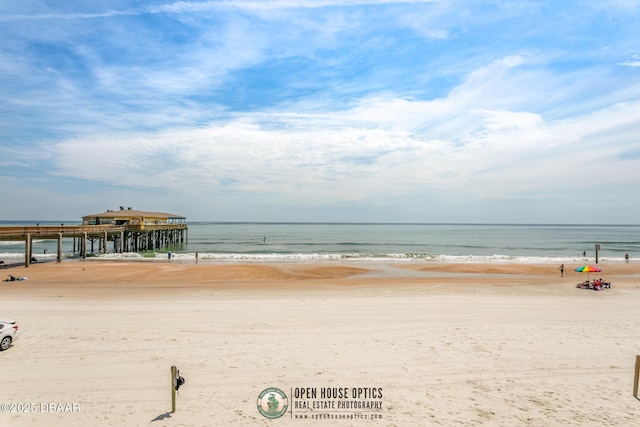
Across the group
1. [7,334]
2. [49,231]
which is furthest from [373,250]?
[7,334]

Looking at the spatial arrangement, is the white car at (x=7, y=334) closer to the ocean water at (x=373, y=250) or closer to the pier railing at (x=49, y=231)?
the pier railing at (x=49, y=231)

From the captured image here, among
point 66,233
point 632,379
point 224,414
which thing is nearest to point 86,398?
point 224,414

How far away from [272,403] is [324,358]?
2.67 meters

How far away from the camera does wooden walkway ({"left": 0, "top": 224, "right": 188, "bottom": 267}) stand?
113 feet

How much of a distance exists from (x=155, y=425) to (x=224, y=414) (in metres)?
1.26

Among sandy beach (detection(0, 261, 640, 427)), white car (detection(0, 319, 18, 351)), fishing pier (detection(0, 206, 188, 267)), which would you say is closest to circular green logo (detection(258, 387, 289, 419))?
sandy beach (detection(0, 261, 640, 427))

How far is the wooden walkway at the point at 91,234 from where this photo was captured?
3456cm

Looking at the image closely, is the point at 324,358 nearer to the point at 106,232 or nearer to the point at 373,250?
the point at 106,232

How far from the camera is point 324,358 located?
34.3 feet

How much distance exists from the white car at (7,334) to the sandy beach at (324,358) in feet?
1.24

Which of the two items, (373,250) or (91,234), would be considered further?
(373,250)

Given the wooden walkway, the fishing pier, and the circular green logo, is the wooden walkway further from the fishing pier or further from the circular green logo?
the circular green logo

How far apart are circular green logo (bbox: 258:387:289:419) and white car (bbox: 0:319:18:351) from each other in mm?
7920

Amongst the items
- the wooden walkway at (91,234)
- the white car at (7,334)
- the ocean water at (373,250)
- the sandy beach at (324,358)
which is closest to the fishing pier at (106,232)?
the wooden walkway at (91,234)
